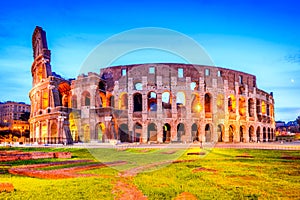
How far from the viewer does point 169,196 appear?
6.57 m

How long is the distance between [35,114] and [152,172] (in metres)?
35.1

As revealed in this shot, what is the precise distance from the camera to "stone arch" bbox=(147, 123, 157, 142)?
123 feet

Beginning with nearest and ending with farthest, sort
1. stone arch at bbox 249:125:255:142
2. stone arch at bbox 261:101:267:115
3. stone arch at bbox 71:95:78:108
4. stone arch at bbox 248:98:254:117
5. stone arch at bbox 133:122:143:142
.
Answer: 1. stone arch at bbox 133:122:143:142
2. stone arch at bbox 71:95:78:108
3. stone arch at bbox 249:125:255:142
4. stone arch at bbox 248:98:254:117
5. stone arch at bbox 261:101:267:115

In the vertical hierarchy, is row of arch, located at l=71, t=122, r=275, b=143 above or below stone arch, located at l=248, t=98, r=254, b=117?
below

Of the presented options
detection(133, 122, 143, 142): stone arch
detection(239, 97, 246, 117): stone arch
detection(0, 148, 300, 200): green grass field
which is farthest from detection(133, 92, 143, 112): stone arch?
detection(0, 148, 300, 200): green grass field

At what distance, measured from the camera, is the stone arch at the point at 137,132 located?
3666 cm

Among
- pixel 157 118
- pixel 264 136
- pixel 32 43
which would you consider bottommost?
pixel 264 136

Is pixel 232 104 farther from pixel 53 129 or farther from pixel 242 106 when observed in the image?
pixel 53 129

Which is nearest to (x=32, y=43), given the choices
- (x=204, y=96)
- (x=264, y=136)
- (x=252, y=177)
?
(x=204, y=96)

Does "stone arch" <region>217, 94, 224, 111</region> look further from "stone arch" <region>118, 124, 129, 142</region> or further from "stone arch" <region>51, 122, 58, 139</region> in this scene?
"stone arch" <region>51, 122, 58, 139</region>

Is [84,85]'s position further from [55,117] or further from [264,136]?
[264,136]

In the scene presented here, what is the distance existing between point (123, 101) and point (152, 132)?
6164 millimetres

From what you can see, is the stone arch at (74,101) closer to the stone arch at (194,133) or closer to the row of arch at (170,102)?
the row of arch at (170,102)

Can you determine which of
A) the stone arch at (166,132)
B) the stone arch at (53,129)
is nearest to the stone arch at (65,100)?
the stone arch at (53,129)
